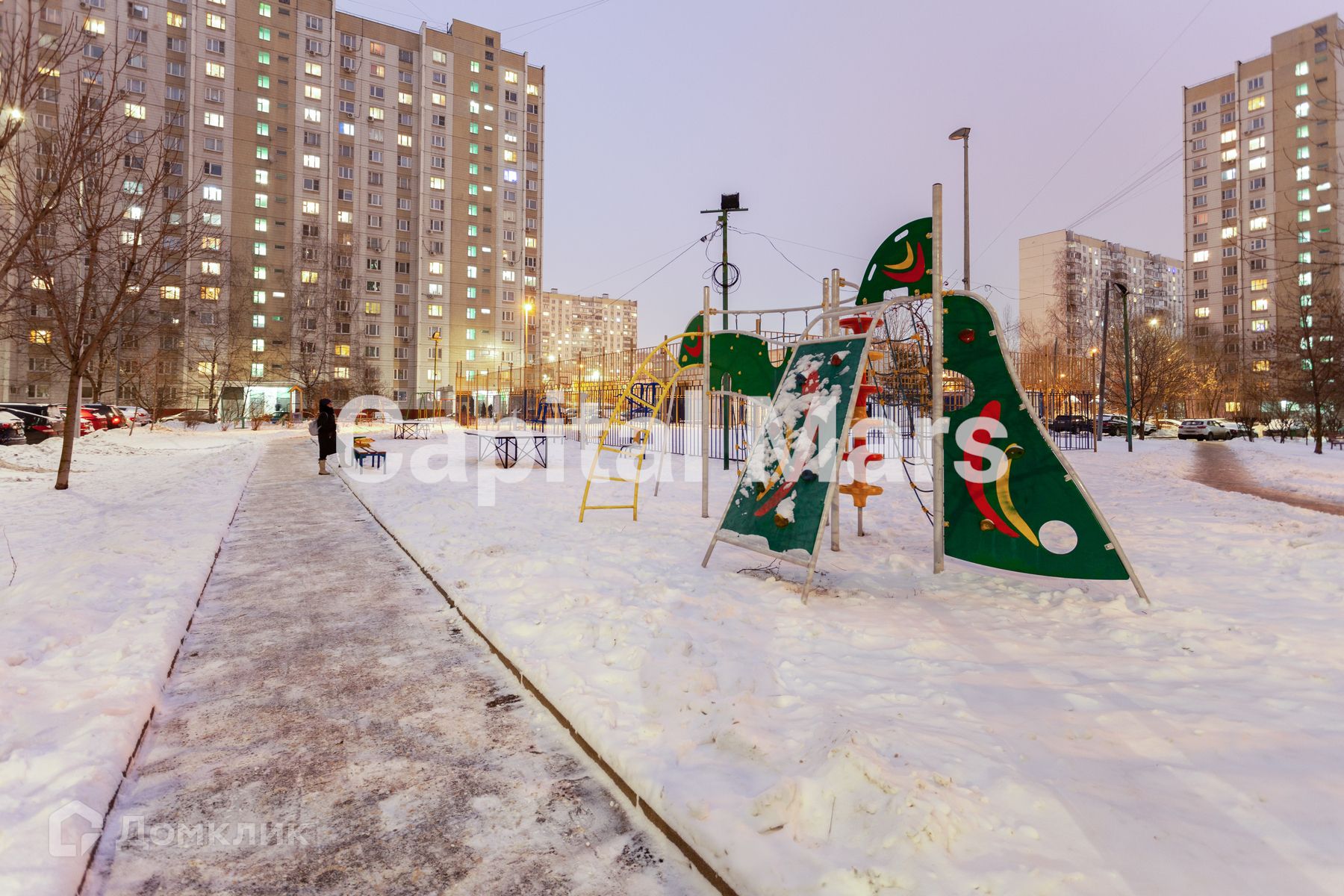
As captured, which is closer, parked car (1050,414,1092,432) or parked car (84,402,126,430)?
parked car (84,402,126,430)

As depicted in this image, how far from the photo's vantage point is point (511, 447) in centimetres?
2108

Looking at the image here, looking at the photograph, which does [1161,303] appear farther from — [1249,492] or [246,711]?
[246,711]

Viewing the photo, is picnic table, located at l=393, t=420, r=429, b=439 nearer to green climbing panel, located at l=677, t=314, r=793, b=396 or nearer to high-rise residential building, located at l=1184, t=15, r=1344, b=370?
green climbing panel, located at l=677, t=314, r=793, b=396

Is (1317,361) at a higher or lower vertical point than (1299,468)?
higher

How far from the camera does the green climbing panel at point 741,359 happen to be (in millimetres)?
10062

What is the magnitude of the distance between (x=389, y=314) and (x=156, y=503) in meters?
66.4

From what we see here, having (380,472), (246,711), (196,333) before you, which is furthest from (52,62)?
(196,333)

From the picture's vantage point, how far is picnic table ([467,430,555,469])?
15.6m

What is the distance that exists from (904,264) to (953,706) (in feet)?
14.9

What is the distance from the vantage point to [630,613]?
4965 mm

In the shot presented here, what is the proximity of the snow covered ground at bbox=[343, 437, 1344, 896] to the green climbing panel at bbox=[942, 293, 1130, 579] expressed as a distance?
0.38 m

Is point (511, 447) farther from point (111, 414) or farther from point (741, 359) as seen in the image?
point (111, 414)

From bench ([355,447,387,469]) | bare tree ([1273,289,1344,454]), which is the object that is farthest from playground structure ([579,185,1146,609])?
bare tree ([1273,289,1344,454])

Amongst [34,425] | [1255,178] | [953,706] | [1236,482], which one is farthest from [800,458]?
[1255,178]
